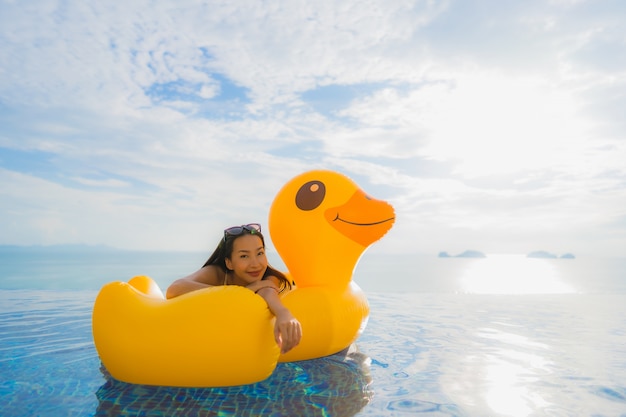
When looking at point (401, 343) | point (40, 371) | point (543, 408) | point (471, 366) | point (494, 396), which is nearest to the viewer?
point (543, 408)

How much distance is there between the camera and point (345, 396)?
2873mm

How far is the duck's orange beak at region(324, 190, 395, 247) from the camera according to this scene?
12.0 feet

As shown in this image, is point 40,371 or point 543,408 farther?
point 40,371

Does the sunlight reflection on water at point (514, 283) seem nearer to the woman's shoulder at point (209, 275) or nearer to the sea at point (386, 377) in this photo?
the sea at point (386, 377)

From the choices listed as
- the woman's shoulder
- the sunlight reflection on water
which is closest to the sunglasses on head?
the woman's shoulder

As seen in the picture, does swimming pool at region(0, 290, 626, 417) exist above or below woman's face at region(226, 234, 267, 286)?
below

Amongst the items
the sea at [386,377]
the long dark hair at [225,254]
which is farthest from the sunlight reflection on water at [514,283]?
the long dark hair at [225,254]

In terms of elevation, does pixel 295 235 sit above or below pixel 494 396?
above

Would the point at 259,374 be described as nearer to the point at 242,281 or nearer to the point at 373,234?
the point at 242,281

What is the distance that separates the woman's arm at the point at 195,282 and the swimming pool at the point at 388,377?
23.3 inches

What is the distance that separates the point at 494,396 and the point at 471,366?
0.68 metres

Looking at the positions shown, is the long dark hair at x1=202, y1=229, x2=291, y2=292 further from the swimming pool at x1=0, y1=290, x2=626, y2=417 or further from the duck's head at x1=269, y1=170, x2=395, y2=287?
the swimming pool at x1=0, y1=290, x2=626, y2=417

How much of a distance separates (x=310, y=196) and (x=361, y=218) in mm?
412

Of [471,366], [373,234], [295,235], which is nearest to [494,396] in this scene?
[471,366]
